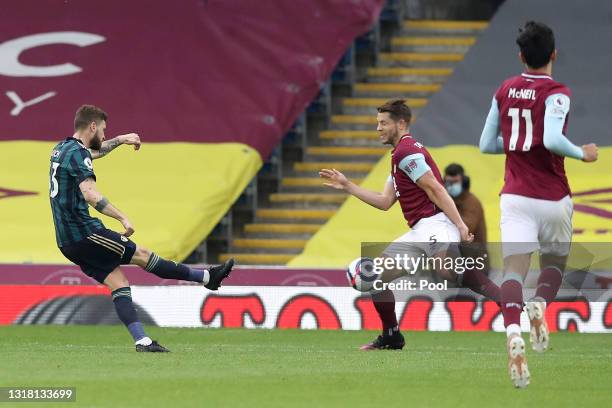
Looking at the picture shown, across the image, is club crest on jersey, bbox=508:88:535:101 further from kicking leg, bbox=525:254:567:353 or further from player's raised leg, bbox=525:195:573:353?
kicking leg, bbox=525:254:567:353

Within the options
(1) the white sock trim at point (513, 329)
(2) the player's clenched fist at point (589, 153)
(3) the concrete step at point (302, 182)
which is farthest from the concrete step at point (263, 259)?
(2) the player's clenched fist at point (589, 153)

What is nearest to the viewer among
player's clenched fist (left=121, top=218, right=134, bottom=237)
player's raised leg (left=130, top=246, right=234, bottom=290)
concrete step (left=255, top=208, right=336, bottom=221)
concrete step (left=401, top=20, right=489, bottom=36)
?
player's clenched fist (left=121, top=218, right=134, bottom=237)

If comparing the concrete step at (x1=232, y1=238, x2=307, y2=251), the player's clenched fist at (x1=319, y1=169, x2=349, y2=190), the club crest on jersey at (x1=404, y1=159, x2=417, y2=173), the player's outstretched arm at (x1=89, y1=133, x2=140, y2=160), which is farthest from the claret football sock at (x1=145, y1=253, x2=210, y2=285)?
the concrete step at (x1=232, y1=238, x2=307, y2=251)

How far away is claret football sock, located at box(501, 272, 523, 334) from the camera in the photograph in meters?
8.77

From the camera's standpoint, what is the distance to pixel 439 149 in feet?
64.7

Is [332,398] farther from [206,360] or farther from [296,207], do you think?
[296,207]

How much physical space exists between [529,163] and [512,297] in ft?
2.70

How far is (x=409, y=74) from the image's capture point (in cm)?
2186

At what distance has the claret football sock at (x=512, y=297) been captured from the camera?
877 centimetres

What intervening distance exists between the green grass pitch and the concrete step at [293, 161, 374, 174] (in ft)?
23.0

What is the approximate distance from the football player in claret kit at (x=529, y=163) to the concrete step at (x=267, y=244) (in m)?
10.3

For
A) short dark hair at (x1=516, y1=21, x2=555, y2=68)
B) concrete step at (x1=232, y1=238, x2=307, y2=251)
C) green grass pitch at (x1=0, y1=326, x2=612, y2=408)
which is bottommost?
green grass pitch at (x1=0, y1=326, x2=612, y2=408)

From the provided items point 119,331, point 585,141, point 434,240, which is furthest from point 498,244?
point 434,240

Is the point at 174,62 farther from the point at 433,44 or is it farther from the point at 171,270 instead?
the point at 171,270
